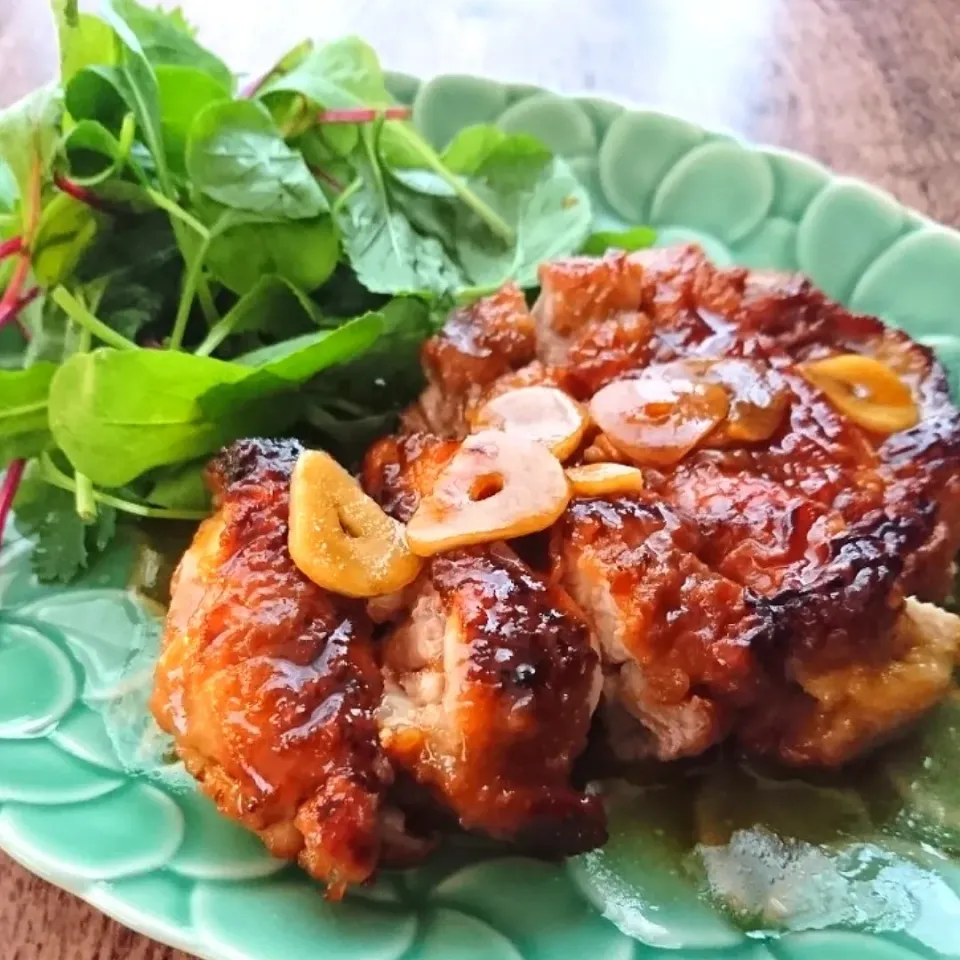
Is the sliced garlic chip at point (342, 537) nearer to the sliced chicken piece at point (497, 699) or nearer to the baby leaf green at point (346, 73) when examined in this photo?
the sliced chicken piece at point (497, 699)

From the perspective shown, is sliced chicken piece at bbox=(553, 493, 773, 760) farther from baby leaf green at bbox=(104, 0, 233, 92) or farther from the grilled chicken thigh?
baby leaf green at bbox=(104, 0, 233, 92)

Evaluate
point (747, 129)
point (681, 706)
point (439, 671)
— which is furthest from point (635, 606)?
point (747, 129)

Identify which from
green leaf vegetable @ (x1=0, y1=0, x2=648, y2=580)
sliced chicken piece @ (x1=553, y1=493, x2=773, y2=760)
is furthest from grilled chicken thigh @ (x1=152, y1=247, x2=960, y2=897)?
green leaf vegetable @ (x1=0, y1=0, x2=648, y2=580)

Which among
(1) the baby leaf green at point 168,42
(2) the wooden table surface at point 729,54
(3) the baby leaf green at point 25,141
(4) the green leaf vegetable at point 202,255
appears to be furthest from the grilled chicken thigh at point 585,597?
(2) the wooden table surface at point 729,54

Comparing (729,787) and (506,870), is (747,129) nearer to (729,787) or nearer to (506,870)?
(729,787)

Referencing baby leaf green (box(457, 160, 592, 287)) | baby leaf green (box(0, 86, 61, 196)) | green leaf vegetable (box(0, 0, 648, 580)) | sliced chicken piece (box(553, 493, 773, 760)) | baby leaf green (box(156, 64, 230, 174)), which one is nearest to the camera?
sliced chicken piece (box(553, 493, 773, 760))

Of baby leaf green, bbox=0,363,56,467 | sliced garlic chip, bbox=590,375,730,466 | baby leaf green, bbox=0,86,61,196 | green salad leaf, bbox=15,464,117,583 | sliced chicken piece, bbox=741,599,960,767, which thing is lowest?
green salad leaf, bbox=15,464,117,583

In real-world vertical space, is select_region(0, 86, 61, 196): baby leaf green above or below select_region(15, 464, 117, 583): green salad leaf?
above

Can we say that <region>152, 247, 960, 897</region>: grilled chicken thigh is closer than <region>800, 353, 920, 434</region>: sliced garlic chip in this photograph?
Yes
